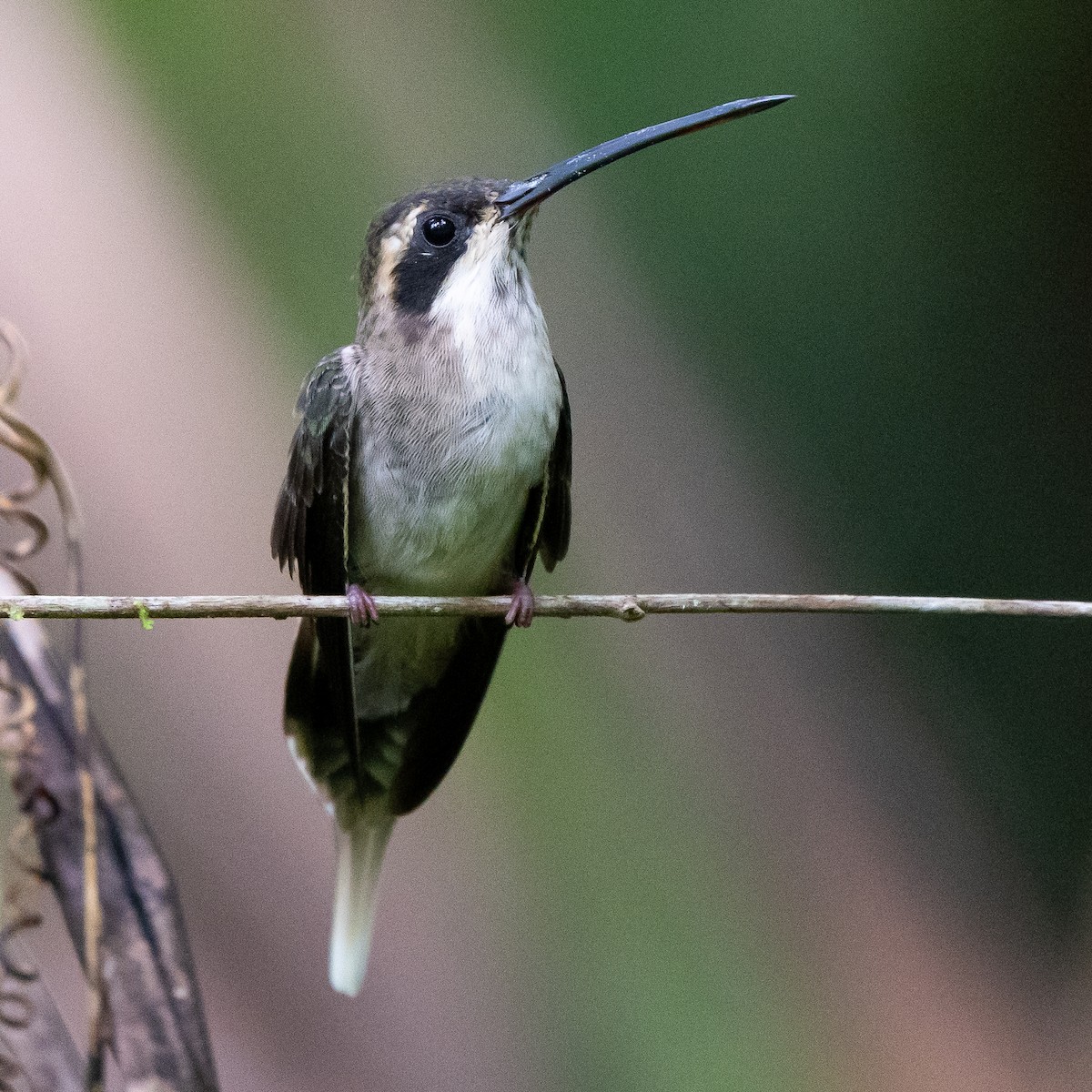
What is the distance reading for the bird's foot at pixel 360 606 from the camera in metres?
1.54

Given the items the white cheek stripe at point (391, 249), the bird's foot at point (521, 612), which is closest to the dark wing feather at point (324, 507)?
the white cheek stripe at point (391, 249)

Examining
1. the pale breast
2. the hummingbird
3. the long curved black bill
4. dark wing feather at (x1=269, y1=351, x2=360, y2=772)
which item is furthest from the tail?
the long curved black bill

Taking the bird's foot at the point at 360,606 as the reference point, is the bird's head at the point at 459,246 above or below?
above

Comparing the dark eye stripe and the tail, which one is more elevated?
the dark eye stripe

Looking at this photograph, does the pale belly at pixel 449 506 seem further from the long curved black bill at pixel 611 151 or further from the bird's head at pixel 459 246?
the long curved black bill at pixel 611 151

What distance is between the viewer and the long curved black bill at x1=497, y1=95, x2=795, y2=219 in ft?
4.70

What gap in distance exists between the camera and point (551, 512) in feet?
6.22

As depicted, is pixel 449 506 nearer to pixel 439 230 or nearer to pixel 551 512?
pixel 551 512

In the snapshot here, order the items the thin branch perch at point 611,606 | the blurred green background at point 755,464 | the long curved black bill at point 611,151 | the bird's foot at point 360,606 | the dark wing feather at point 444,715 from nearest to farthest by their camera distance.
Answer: the thin branch perch at point 611,606, the long curved black bill at point 611,151, the bird's foot at point 360,606, the dark wing feather at point 444,715, the blurred green background at point 755,464

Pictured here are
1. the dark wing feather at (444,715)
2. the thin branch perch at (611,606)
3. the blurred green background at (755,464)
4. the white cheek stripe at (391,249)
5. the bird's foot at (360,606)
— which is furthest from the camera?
the blurred green background at (755,464)

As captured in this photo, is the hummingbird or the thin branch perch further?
the hummingbird

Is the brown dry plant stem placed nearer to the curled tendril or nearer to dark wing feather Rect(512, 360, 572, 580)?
the curled tendril

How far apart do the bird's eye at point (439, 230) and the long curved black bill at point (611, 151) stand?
8 cm

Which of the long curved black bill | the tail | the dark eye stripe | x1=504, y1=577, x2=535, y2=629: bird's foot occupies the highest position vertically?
the long curved black bill
